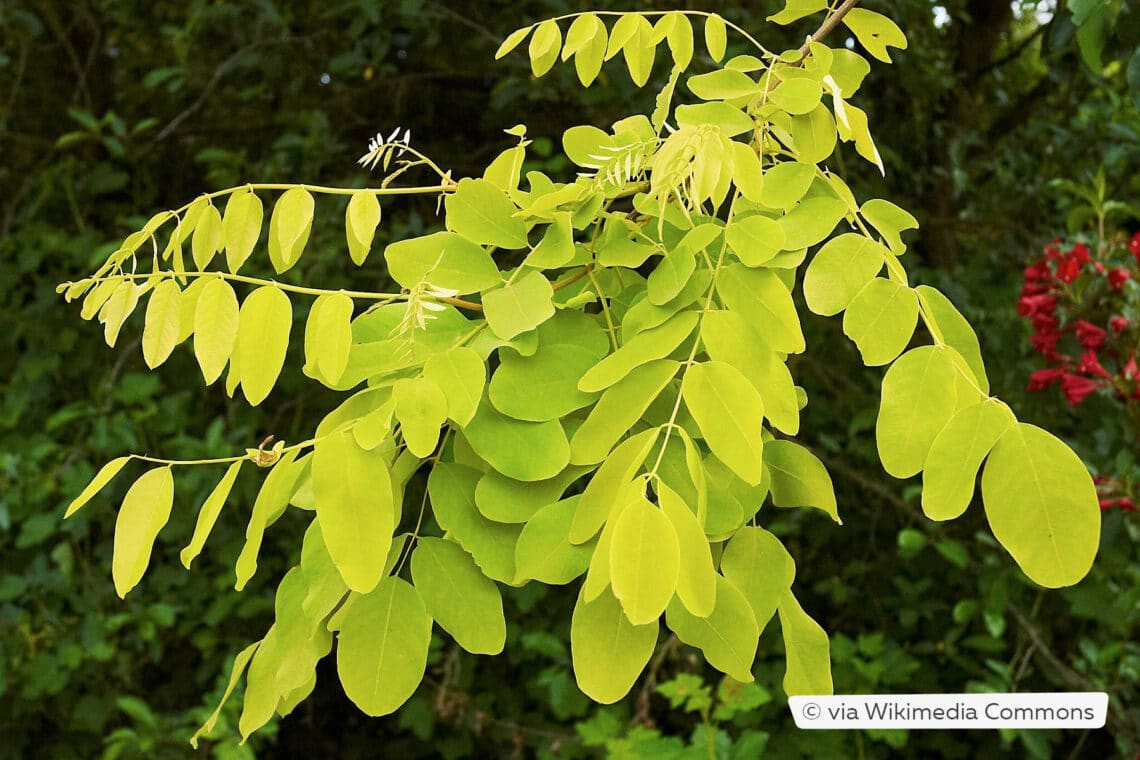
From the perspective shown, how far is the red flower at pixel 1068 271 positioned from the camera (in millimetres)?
927

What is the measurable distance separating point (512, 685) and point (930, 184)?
0.89m

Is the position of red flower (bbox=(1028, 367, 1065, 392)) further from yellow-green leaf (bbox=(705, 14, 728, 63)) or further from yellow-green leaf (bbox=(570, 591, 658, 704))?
yellow-green leaf (bbox=(570, 591, 658, 704))

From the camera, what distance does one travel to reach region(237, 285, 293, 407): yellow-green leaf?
346 mm

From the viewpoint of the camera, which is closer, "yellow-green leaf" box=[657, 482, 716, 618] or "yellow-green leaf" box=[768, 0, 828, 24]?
"yellow-green leaf" box=[657, 482, 716, 618]

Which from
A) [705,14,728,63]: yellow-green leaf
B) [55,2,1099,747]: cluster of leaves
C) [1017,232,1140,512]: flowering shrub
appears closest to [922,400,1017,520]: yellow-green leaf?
[55,2,1099,747]: cluster of leaves

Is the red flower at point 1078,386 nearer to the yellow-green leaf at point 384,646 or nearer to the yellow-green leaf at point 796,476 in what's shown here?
the yellow-green leaf at point 796,476

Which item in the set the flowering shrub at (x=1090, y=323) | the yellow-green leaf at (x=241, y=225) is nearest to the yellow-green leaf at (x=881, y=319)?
the yellow-green leaf at (x=241, y=225)

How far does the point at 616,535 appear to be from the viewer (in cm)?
27

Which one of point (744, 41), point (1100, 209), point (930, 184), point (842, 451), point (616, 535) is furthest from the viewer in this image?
point (930, 184)

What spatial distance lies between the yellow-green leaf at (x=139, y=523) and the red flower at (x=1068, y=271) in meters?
0.83

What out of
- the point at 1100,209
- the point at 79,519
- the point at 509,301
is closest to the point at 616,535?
the point at 509,301

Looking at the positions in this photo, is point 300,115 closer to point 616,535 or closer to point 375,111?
point 375,111

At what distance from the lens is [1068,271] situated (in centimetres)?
93

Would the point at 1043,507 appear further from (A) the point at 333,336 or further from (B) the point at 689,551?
(A) the point at 333,336
